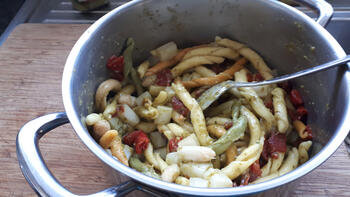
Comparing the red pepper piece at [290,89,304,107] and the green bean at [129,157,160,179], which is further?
the red pepper piece at [290,89,304,107]

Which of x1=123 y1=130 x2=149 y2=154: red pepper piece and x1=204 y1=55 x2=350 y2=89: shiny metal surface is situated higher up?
x1=204 y1=55 x2=350 y2=89: shiny metal surface

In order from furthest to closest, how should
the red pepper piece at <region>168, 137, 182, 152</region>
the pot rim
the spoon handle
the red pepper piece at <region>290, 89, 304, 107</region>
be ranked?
the red pepper piece at <region>290, 89, 304, 107</region>, the red pepper piece at <region>168, 137, 182, 152</region>, the spoon handle, the pot rim

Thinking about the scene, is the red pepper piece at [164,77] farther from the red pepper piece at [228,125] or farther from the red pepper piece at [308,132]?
the red pepper piece at [308,132]

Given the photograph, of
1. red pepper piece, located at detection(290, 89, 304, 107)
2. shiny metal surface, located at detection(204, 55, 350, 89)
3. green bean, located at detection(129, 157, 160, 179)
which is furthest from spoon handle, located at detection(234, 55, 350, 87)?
green bean, located at detection(129, 157, 160, 179)

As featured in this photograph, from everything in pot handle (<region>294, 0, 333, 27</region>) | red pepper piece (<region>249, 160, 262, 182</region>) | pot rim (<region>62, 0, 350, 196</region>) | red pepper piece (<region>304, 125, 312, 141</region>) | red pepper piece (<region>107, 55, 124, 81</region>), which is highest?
pot handle (<region>294, 0, 333, 27</region>)

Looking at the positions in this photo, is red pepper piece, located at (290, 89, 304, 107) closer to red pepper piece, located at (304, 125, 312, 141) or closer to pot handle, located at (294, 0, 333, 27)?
red pepper piece, located at (304, 125, 312, 141)

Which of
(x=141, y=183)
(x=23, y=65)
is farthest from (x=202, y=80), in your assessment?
(x=23, y=65)

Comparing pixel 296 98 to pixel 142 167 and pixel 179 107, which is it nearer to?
pixel 179 107

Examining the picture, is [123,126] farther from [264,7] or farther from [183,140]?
[264,7]
